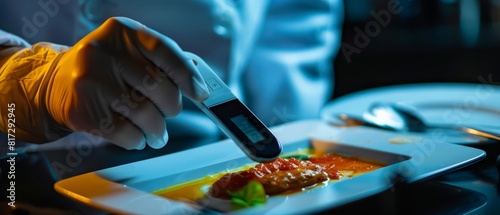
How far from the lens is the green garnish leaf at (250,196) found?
2.03ft

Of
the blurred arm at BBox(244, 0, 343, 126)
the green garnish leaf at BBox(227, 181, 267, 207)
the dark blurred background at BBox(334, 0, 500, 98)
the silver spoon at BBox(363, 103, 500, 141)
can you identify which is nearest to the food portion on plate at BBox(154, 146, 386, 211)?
the green garnish leaf at BBox(227, 181, 267, 207)

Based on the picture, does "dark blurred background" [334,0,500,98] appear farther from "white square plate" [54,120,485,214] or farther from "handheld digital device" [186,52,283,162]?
"handheld digital device" [186,52,283,162]

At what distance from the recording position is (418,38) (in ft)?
9.20

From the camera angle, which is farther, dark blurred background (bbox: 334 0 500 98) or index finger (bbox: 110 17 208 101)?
dark blurred background (bbox: 334 0 500 98)

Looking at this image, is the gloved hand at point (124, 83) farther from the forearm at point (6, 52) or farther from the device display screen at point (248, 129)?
the forearm at point (6, 52)

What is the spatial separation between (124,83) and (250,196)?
0.65 feet

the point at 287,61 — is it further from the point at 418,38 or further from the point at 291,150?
the point at 418,38

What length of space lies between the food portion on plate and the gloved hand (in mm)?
83

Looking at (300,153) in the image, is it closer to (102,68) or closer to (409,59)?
(102,68)

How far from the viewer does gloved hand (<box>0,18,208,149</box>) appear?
0.67m

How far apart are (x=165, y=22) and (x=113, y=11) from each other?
0.10 m

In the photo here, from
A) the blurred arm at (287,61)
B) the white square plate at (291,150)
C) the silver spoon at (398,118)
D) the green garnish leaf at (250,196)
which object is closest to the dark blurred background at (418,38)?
the blurred arm at (287,61)

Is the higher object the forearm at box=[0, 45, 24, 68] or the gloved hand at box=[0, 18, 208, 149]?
the gloved hand at box=[0, 18, 208, 149]

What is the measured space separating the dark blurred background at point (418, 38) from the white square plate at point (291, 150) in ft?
5.51
